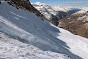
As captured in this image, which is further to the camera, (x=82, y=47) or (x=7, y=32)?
(x=82, y=47)

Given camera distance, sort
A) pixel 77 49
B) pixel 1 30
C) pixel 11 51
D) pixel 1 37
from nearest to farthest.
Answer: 1. pixel 11 51
2. pixel 1 37
3. pixel 1 30
4. pixel 77 49

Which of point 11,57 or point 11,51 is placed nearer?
point 11,57

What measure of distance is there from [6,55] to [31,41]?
561 centimetres

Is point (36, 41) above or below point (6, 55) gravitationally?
above

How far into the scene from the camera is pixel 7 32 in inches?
472

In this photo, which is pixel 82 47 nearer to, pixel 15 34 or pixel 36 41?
pixel 36 41

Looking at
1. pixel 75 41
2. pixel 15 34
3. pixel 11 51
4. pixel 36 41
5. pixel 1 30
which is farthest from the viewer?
pixel 75 41

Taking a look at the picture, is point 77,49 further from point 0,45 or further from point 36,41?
point 0,45

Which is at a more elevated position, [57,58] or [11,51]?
[57,58]

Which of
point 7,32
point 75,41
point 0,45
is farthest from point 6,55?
point 75,41

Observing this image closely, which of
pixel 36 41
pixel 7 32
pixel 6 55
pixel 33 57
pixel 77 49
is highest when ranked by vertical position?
pixel 77 49

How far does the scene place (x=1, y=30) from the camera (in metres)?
11.8


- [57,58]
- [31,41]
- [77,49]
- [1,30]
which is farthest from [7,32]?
[77,49]

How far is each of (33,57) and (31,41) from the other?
4.44 metres
